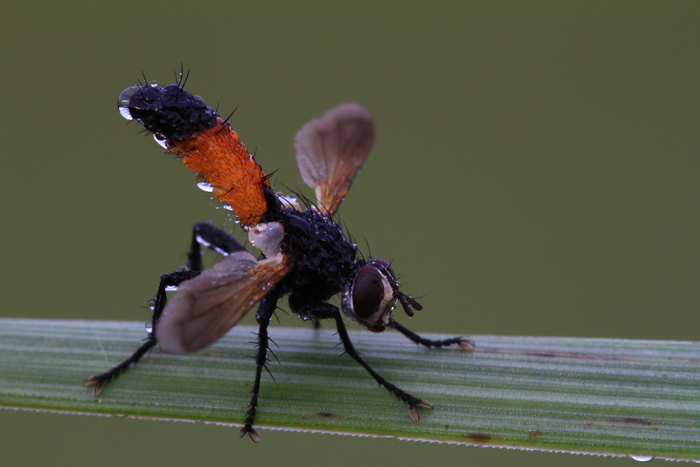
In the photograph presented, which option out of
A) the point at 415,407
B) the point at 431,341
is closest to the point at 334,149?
the point at 431,341

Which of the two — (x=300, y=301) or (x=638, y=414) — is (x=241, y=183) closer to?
(x=300, y=301)

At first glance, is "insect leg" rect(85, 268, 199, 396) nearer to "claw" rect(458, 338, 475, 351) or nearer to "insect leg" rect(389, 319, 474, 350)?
"insect leg" rect(389, 319, 474, 350)

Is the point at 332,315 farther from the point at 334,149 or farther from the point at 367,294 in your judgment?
the point at 334,149

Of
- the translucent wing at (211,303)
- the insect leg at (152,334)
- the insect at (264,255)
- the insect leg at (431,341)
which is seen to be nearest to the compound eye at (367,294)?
the insect at (264,255)

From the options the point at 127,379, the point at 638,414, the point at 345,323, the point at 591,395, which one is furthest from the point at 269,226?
the point at 638,414

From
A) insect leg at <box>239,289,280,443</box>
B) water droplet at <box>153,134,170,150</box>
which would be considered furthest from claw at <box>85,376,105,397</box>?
water droplet at <box>153,134,170,150</box>

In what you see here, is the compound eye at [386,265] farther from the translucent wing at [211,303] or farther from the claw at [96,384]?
the claw at [96,384]
